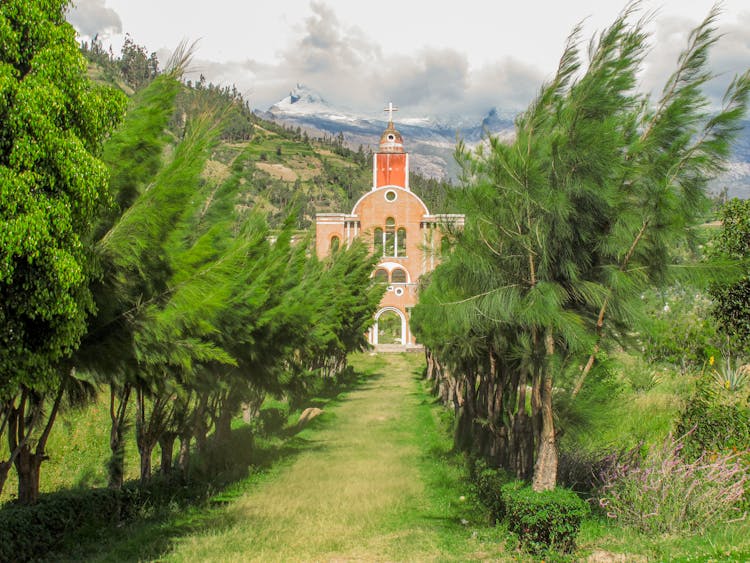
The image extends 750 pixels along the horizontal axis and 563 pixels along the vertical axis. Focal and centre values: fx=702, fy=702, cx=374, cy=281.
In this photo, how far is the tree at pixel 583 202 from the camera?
23.2 feet

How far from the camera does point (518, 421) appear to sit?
34.9ft

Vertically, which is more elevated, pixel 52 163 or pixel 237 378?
pixel 52 163

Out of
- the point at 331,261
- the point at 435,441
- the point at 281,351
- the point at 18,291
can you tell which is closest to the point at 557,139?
the point at 18,291

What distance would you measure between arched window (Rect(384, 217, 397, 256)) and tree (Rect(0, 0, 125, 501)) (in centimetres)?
4075

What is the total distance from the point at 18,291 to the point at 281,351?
7078mm

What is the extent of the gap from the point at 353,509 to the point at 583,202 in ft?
17.1

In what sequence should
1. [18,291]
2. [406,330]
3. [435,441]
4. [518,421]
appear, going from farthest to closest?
[406,330] → [435,441] → [518,421] → [18,291]

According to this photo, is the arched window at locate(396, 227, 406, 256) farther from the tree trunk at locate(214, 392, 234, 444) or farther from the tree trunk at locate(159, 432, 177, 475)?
the tree trunk at locate(159, 432, 177, 475)

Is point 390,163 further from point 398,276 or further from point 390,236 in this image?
point 398,276

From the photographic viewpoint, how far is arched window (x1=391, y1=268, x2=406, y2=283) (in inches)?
1847

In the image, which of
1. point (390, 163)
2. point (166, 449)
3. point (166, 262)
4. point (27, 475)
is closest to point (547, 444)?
point (166, 262)

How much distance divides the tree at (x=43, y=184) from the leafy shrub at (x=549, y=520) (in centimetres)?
472

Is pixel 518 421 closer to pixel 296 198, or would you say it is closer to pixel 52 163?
pixel 296 198

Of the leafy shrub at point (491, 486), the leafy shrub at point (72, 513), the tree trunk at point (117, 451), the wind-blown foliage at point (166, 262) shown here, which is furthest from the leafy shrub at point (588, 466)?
the tree trunk at point (117, 451)
